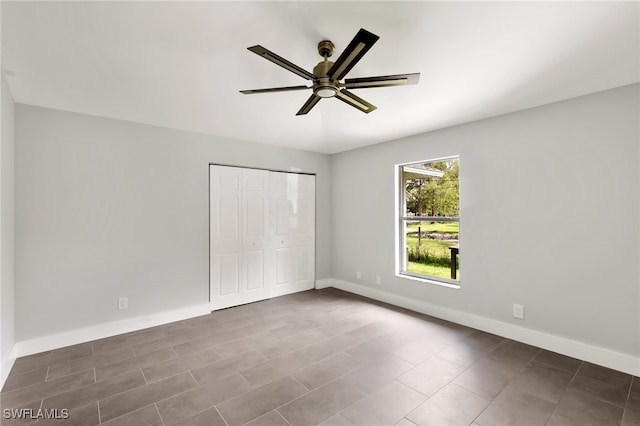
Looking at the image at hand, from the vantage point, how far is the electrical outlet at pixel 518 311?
312 cm

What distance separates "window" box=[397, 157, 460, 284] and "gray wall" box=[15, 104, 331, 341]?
272 cm

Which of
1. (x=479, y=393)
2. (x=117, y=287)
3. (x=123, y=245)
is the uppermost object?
(x=123, y=245)

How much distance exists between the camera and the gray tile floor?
1.98 metres

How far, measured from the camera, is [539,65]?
7.85 feet

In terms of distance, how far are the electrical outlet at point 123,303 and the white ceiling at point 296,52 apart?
2.09 meters

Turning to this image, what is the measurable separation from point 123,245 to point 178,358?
151cm

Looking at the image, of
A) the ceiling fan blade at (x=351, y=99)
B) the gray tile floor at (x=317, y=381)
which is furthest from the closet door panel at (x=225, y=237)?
the ceiling fan blade at (x=351, y=99)

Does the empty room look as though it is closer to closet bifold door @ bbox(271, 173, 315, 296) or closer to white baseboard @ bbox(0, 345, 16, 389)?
white baseboard @ bbox(0, 345, 16, 389)

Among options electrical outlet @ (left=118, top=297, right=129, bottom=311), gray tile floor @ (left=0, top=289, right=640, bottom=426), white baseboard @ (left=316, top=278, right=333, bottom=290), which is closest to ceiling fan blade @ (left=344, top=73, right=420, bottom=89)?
gray tile floor @ (left=0, top=289, right=640, bottom=426)

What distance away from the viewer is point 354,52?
1.75 metres

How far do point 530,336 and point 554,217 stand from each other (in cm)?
125

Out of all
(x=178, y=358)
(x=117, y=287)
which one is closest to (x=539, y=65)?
(x=178, y=358)

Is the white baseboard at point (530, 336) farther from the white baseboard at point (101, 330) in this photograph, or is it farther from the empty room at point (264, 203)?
the white baseboard at point (101, 330)

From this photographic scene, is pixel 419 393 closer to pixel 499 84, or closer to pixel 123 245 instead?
pixel 499 84
